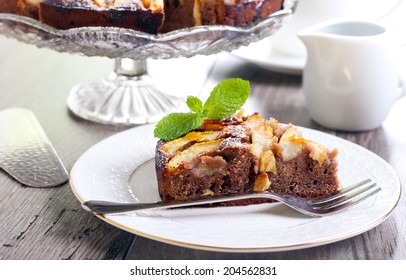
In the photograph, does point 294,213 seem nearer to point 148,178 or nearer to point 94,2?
point 148,178

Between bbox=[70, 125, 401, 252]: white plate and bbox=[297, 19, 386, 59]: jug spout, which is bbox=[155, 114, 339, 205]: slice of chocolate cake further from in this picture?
bbox=[297, 19, 386, 59]: jug spout

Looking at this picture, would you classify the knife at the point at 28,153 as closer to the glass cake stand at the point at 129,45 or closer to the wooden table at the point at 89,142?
the wooden table at the point at 89,142

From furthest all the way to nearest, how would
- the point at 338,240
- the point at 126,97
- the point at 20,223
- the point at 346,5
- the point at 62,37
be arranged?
the point at 346,5
the point at 126,97
the point at 62,37
the point at 20,223
the point at 338,240

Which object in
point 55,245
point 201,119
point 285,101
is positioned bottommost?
point 285,101


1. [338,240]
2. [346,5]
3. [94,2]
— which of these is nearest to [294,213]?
[338,240]

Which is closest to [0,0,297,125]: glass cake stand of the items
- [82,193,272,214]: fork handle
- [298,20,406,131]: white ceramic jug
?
[298,20,406,131]: white ceramic jug
